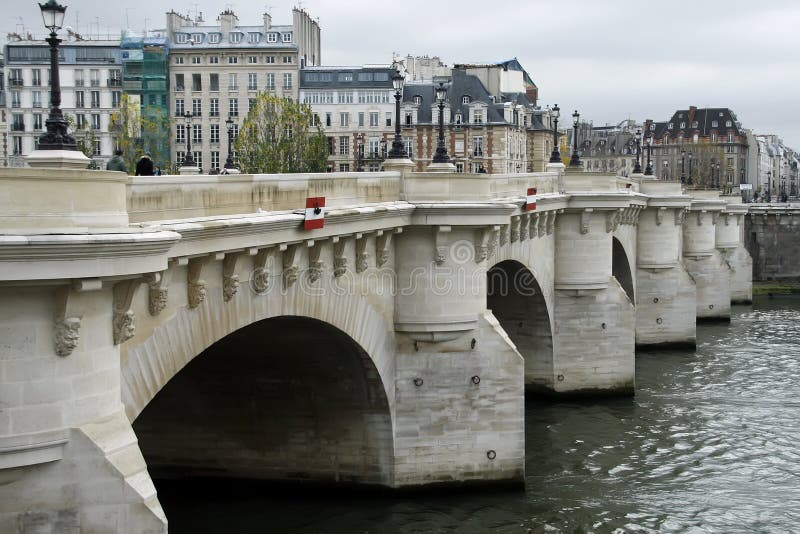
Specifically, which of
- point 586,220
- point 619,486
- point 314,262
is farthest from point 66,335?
point 586,220

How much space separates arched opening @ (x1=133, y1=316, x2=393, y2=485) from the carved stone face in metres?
13.0

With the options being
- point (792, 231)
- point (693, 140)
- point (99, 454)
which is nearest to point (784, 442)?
point (99, 454)

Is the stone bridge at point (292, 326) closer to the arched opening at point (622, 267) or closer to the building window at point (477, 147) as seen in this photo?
the arched opening at point (622, 267)

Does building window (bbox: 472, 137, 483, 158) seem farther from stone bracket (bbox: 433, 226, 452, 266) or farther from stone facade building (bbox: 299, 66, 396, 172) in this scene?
stone bracket (bbox: 433, 226, 452, 266)

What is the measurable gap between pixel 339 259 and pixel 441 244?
15.0ft

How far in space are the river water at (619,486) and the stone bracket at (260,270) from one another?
802cm

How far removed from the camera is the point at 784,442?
3478 cm

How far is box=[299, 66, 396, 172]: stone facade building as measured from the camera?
320 ft

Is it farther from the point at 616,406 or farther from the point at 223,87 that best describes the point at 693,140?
the point at 616,406

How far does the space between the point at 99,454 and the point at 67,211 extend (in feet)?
8.48

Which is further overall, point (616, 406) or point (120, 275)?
point (616, 406)

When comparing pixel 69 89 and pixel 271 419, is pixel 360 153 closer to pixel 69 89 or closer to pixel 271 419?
pixel 69 89

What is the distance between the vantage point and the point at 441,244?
2636 cm

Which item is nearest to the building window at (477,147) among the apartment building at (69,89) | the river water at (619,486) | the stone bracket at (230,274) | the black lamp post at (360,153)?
the black lamp post at (360,153)
